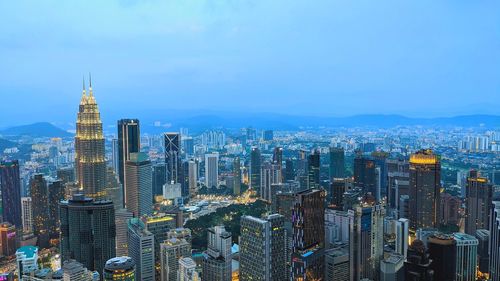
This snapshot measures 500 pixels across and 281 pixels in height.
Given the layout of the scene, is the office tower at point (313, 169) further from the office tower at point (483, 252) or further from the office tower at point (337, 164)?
the office tower at point (483, 252)

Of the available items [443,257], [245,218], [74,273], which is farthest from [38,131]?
[443,257]

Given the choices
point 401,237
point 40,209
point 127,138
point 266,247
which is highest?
point 127,138

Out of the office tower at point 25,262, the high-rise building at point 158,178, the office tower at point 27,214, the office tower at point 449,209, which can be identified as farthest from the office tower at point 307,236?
the high-rise building at point 158,178

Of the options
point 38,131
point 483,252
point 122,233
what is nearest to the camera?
point 483,252

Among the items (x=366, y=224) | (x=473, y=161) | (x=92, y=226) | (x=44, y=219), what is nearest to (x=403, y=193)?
(x=473, y=161)

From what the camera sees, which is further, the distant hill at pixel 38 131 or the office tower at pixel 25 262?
the distant hill at pixel 38 131

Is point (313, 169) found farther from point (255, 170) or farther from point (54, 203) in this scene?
point (54, 203)

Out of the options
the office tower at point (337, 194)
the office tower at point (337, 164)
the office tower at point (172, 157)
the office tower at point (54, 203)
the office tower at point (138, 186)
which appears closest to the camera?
the office tower at point (337, 194)
